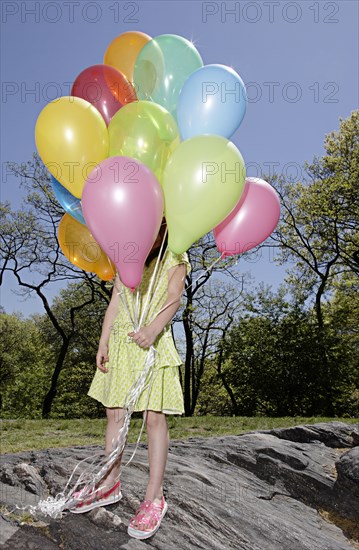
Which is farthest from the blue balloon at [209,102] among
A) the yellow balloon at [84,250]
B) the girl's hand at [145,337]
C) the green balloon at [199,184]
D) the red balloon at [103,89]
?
the girl's hand at [145,337]

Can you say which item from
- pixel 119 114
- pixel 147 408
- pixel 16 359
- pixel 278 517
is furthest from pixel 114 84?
pixel 16 359

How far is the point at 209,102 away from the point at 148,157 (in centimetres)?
49

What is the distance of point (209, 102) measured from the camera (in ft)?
10.0

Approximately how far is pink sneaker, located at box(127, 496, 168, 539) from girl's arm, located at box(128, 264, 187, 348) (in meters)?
0.89

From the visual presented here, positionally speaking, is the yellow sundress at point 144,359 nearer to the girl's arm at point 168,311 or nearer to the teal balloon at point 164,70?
the girl's arm at point 168,311

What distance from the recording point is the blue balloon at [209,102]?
3070 mm

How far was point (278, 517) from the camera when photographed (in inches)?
146

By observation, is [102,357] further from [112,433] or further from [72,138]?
[72,138]

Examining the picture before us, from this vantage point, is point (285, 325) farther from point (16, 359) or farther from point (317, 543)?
point (317, 543)

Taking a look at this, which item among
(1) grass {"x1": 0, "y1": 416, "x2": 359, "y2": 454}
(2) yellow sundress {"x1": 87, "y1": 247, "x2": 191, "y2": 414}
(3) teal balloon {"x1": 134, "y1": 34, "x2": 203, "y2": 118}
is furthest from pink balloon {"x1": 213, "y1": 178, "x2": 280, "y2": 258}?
(1) grass {"x1": 0, "y1": 416, "x2": 359, "y2": 454}

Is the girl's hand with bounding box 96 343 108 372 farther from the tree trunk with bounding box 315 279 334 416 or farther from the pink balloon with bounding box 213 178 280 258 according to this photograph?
the tree trunk with bounding box 315 279 334 416

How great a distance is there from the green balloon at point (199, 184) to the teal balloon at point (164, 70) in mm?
629

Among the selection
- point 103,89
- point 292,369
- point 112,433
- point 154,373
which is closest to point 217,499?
point 112,433

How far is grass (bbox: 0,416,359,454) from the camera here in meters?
7.05
